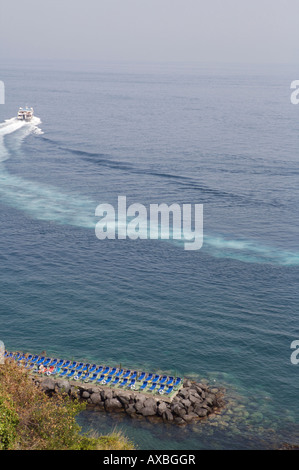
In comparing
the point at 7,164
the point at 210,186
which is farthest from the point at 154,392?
the point at 7,164

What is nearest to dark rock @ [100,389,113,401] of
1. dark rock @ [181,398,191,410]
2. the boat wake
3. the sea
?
the sea

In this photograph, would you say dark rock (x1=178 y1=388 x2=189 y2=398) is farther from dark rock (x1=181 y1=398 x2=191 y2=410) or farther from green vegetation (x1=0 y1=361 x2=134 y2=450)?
green vegetation (x1=0 y1=361 x2=134 y2=450)

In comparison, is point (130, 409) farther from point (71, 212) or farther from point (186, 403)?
point (71, 212)

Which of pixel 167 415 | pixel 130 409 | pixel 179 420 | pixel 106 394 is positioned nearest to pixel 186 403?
pixel 179 420

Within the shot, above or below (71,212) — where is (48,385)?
below
